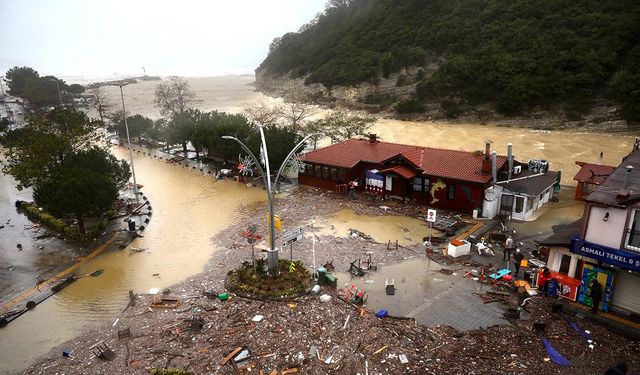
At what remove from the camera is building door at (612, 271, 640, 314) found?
16.1 metres

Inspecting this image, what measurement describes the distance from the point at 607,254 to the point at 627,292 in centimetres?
213

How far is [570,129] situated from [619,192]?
55705 millimetres

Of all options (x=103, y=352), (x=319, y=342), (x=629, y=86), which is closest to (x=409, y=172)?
(x=319, y=342)

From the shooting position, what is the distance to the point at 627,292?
1634cm

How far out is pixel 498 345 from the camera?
15.3 meters

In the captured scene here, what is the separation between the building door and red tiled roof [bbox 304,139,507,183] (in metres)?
12.6

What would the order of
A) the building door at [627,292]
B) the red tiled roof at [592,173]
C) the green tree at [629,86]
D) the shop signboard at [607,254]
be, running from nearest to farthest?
1. the shop signboard at [607,254]
2. the building door at [627,292]
3. the red tiled roof at [592,173]
4. the green tree at [629,86]

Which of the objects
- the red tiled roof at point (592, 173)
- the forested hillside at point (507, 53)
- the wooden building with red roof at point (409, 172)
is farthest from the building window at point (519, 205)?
the forested hillside at point (507, 53)

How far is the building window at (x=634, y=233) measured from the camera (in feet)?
49.4

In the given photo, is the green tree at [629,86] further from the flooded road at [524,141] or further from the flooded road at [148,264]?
the flooded road at [148,264]

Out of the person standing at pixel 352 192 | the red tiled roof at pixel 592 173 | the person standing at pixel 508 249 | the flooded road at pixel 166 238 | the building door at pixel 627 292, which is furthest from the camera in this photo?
the person standing at pixel 352 192

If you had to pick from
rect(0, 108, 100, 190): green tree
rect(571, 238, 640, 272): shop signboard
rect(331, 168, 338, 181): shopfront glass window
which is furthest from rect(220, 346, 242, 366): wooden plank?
rect(0, 108, 100, 190): green tree

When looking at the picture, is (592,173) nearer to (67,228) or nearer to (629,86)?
(67,228)

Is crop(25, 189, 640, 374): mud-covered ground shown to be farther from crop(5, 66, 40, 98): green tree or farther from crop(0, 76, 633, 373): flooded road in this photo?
crop(5, 66, 40, 98): green tree
